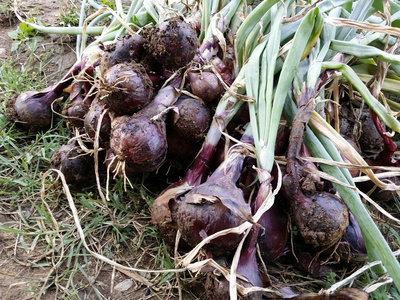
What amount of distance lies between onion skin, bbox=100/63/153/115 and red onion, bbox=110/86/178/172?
0.03 metres

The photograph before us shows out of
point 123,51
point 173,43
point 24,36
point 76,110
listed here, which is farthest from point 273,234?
point 24,36

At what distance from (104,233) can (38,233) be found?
23 cm

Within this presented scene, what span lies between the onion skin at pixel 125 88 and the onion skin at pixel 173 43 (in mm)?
103

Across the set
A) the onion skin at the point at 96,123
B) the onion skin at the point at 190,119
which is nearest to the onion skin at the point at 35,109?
the onion skin at the point at 96,123

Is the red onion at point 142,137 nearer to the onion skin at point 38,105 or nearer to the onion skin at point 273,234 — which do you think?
the onion skin at point 273,234

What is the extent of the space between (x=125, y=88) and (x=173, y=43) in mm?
238

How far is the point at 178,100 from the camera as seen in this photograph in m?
1.47

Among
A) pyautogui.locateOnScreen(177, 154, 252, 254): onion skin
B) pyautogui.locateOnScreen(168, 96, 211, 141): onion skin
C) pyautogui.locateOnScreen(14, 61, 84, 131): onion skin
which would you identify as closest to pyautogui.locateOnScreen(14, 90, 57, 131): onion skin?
pyautogui.locateOnScreen(14, 61, 84, 131): onion skin

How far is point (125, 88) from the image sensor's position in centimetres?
134

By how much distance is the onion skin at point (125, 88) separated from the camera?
1.34 metres

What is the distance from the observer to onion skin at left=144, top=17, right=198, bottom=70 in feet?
4.65

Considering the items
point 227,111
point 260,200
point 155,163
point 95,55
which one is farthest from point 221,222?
point 95,55

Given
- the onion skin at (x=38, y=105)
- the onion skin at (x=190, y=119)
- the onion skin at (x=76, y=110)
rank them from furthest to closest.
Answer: the onion skin at (x=38, y=105) < the onion skin at (x=76, y=110) < the onion skin at (x=190, y=119)

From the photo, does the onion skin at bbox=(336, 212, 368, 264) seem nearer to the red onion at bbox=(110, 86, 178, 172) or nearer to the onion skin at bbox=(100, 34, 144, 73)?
the red onion at bbox=(110, 86, 178, 172)
